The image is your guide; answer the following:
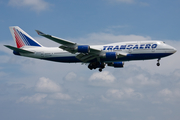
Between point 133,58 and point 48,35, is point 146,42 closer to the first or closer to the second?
point 133,58

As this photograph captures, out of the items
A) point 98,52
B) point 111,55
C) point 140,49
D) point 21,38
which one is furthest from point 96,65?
point 21,38

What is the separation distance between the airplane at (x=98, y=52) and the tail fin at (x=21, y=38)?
33.3 inches

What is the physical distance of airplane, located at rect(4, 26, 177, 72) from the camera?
48188 mm

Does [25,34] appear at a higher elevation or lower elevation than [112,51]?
higher

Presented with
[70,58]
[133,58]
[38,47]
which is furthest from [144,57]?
[38,47]

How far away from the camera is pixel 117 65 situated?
59.1 meters

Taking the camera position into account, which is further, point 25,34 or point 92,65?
point 25,34

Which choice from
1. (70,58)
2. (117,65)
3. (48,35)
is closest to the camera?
(48,35)

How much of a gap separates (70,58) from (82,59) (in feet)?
9.92

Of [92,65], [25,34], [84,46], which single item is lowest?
[92,65]

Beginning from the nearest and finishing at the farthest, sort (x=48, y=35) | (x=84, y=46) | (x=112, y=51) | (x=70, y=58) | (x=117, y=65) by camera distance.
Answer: (x=48, y=35) < (x=84, y=46) < (x=112, y=51) < (x=70, y=58) < (x=117, y=65)

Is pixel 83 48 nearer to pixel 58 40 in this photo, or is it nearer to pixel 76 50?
pixel 76 50

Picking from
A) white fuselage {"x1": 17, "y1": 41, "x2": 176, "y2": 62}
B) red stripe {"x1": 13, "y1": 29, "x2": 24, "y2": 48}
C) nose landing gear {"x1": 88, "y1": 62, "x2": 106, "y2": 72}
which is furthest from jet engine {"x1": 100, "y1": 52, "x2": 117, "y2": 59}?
Result: red stripe {"x1": 13, "y1": 29, "x2": 24, "y2": 48}

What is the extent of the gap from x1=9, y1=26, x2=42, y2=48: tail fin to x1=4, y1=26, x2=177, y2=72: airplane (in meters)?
0.85
